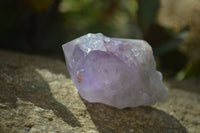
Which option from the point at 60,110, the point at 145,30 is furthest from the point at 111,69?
the point at 145,30

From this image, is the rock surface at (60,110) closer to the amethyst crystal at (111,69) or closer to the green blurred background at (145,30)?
the amethyst crystal at (111,69)

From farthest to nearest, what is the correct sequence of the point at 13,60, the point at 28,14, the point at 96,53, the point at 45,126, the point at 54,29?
the point at 54,29 → the point at 28,14 → the point at 13,60 → the point at 96,53 → the point at 45,126

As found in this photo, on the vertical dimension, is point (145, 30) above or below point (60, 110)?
above

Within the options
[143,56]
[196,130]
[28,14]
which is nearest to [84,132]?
[143,56]

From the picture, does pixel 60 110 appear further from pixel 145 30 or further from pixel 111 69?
pixel 145 30

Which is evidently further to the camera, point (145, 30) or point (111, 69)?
point (145, 30)

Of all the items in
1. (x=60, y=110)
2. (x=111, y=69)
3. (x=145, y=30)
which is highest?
(x=145, y=30)

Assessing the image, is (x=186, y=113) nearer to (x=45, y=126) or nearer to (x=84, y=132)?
(x=84, y=132)
